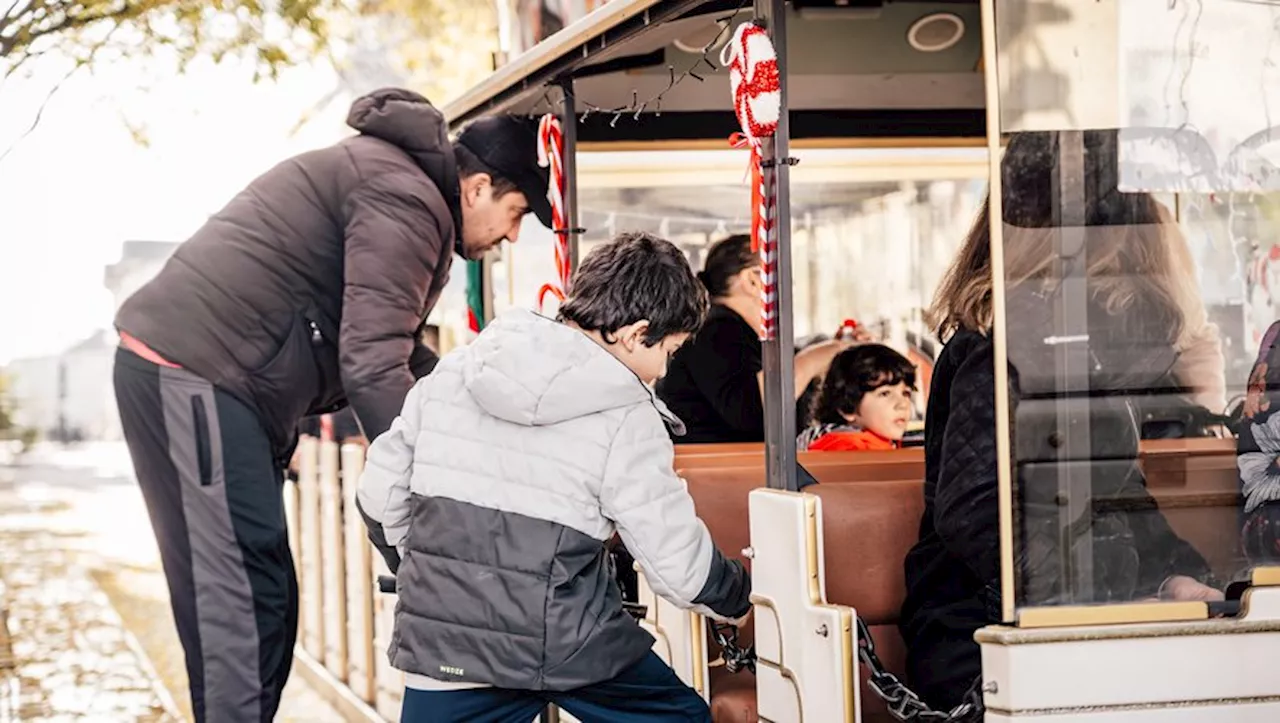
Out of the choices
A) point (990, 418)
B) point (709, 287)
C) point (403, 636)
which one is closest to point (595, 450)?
point (403, 636)

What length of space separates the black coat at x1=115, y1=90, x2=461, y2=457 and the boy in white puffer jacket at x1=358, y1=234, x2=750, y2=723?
2.60 ft

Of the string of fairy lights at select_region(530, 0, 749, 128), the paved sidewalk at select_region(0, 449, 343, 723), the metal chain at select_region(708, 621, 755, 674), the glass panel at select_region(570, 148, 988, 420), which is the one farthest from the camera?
the paved sidewalk at select_region(0, 449, 343, 723)

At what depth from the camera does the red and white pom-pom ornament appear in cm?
345

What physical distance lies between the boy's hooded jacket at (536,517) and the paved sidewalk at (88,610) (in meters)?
4.51

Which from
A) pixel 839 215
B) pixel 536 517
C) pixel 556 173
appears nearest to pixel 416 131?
pixel 556 173

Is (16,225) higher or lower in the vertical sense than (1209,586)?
higher

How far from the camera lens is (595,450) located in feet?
10.2

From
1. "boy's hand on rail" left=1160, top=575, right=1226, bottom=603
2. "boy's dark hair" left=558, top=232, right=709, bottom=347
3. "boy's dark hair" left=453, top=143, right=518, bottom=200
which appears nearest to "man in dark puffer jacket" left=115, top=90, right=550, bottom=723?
"boy's dark hair" left=453, top=143, right=518, bottom=200

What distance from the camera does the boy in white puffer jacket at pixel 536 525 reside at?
3.06 meters

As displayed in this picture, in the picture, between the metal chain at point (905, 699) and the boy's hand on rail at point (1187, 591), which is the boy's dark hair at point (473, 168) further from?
the boy's hand on rail at point (1187, 591)

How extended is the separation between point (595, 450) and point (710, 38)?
203 cm

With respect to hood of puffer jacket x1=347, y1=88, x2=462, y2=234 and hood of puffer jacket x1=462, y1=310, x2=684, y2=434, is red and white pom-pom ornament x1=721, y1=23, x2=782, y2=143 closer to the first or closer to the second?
hood of puffer jacket x1=462, y1=310, x2=684, y2=434

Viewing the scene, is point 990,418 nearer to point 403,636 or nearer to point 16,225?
point 403,636

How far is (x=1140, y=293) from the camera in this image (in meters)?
Result: 2.98
